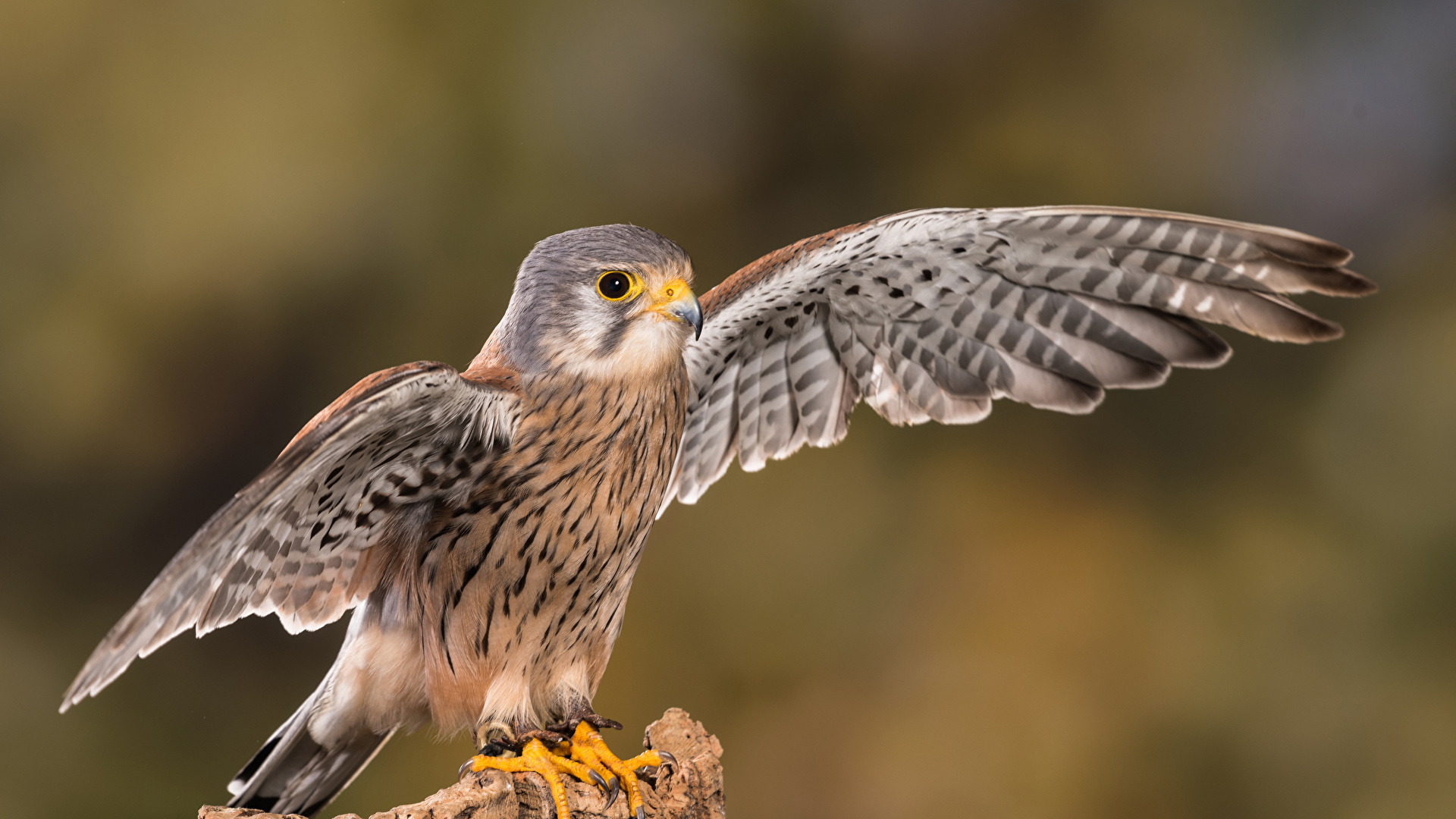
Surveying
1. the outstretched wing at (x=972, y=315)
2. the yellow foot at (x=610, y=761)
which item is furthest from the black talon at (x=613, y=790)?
the outstretched wing at (x=972, y=315)

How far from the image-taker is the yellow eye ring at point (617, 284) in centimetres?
196

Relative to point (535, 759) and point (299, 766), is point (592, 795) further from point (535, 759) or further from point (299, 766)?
point (299, 766)

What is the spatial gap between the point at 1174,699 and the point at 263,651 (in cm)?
320

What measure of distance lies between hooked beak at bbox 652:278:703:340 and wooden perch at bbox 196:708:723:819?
31.8 inches

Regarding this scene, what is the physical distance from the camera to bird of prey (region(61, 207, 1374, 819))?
1.90 metres

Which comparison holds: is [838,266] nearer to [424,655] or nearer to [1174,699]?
[424,655]

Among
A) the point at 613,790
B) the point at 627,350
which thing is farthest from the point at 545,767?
the point at 627,350

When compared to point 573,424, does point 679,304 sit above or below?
above

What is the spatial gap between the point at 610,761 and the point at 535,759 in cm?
16

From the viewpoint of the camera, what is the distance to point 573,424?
77.4 inches

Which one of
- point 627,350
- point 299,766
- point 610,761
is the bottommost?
point 299,766

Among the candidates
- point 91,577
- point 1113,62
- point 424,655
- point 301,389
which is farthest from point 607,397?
point 1113,62

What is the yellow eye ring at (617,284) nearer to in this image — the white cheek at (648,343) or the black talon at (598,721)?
the white cheek at (648,343)

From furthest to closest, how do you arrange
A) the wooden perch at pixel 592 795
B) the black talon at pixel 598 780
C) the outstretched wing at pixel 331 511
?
the black talon at pixel 598 780, the wooden perch at pixel 592 795, the outstretched wing at pixel 331 511
